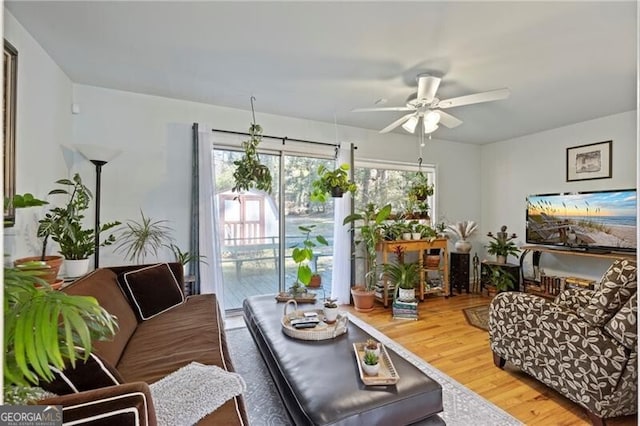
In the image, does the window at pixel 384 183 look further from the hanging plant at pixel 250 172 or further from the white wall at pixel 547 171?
the hanging plant at pixel 250 172

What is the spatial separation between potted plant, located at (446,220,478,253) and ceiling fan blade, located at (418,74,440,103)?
2.69 meters

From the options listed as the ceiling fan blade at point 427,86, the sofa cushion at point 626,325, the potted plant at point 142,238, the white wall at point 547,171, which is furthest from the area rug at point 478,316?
the potted plant at point 142,238

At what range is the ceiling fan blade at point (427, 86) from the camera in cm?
253

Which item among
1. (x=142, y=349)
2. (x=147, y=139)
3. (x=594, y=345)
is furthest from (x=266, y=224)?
(x=594, y=345)

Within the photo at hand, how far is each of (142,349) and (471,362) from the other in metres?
2.43

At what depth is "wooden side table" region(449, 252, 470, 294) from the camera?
4578 millimetres

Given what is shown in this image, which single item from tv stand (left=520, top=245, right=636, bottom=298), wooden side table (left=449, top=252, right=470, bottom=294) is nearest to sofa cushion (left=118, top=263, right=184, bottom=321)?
wooden side table (left=449, top=252, right=470, bottom=294)

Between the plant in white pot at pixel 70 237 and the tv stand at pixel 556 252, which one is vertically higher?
the plant in white pot at pixel 70 237

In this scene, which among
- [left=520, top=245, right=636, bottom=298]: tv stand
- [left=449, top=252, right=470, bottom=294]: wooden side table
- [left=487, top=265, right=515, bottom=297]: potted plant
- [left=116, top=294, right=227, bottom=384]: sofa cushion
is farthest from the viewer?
[left=449, top=252, right=470, bottom=294]: wooden side table

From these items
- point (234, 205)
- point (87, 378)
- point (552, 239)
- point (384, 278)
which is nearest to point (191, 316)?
point (87, 378)

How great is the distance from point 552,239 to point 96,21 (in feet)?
17.2

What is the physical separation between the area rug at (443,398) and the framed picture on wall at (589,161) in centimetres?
333

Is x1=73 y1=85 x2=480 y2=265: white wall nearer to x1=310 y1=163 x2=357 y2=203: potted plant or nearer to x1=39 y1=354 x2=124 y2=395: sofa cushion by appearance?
x1=310 y1=163 x2=357 y2=203: potted plant

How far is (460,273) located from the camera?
4.58 meters
